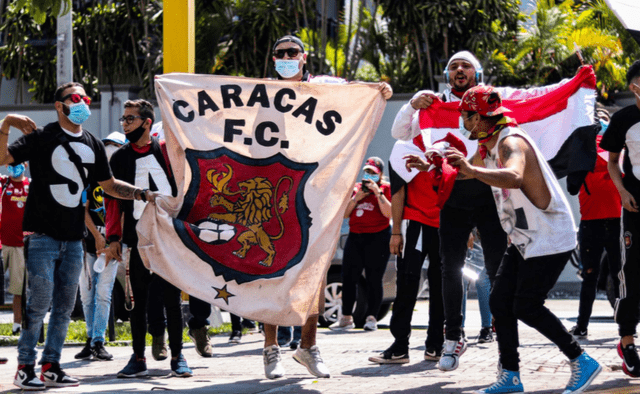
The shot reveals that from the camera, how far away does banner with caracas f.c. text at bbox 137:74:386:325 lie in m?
6.56

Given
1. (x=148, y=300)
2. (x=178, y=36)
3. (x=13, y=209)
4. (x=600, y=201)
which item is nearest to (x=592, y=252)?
(x=600, y=201)

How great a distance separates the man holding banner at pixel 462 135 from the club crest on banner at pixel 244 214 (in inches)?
44.8

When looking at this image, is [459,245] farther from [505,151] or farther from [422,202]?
[505,151]

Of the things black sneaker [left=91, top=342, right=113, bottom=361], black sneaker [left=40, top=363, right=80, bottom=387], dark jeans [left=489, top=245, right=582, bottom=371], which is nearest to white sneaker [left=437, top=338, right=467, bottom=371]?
dark jeans [left=489, top=245, right=582, bottom=371]

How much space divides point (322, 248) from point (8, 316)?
9521 mm

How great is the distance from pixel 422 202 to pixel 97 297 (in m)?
3.20

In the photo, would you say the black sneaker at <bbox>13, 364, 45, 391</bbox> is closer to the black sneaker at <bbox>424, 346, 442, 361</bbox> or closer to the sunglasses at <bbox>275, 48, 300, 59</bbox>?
the sunglasses at <bbox>275, 48, 300, 59</bbox>

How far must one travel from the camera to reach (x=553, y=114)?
7.54 metres

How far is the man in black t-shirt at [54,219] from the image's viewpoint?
21.4 ft

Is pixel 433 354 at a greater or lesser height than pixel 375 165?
lesser

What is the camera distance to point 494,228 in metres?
7.01

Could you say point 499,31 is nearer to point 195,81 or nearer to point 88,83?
point 88,83

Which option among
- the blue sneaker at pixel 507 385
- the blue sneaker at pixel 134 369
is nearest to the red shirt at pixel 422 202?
the blue sneaker at pixel 507 385

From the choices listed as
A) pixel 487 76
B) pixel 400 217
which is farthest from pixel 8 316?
pixel 487 76
